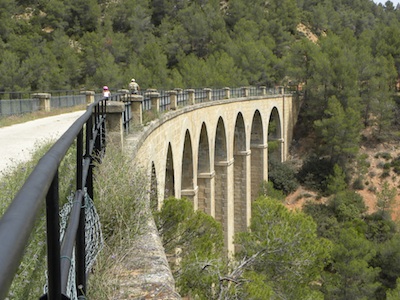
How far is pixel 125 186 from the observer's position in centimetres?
486

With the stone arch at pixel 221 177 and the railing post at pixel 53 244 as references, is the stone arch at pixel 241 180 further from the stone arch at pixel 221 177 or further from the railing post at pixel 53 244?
the railing post at pixel 53 244

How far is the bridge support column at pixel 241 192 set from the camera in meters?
32.5

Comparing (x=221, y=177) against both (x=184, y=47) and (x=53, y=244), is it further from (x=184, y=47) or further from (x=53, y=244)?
(x=184, y=47)

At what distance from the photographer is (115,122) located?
7277mm

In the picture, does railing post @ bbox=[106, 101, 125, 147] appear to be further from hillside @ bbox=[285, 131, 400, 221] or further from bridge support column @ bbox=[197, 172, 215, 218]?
hillside @ bbox=[285, 131, 400, 221]

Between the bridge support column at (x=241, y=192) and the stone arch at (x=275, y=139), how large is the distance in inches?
422

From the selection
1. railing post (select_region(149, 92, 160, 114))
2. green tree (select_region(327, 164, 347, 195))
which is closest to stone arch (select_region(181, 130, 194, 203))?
railing post (select_region(149, 92, 160, 114))

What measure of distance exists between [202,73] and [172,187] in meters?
29.5

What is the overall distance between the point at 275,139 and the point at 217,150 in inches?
666


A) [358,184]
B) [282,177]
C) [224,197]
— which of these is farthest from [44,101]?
[358,184]

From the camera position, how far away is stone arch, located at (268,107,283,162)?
43594 millimetres

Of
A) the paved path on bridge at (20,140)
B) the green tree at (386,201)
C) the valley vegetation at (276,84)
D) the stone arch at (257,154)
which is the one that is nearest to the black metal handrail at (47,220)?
the valley vegetation at (276,84)

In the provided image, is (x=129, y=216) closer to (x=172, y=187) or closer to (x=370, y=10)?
(x=172, y=187)

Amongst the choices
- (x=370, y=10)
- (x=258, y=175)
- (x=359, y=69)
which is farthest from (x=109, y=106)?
(x=370, y=10)
